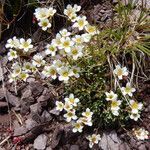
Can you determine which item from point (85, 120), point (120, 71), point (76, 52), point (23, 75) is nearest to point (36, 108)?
point (23, 75)

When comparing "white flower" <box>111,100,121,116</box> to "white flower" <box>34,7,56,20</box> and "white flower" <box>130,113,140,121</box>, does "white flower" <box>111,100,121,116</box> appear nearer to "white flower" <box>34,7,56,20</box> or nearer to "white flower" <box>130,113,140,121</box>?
"white flower" <box>130,113,140,121</box>

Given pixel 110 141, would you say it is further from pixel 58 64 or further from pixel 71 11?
pixel 71 11

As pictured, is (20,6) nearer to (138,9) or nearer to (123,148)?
(138,9)

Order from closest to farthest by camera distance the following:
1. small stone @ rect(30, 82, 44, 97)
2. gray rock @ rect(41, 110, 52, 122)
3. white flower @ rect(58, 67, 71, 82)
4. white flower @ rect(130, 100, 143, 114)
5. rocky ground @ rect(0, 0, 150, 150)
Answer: white flower @ rect(58, 67, 71, 82) < white flower @ rect(130, 100, 143, 114) < rocky ground @ rect(0, 0, 150, 150) < gray rock @ rect(41, 110, 52, 122) < small stone @ rect(30, 82, 44, 97)

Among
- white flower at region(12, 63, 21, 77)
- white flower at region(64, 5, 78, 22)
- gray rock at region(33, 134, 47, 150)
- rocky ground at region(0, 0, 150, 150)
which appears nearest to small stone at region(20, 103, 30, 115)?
rocky ground at region(0, 0, 150, 150)

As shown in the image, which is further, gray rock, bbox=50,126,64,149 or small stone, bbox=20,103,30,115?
small stone, bbox=20,103,30,115

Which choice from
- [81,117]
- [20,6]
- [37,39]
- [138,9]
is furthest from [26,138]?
[138,9]

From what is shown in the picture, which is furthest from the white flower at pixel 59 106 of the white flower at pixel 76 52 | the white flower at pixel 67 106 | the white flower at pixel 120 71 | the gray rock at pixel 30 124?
the white flower at pixel 120 71
